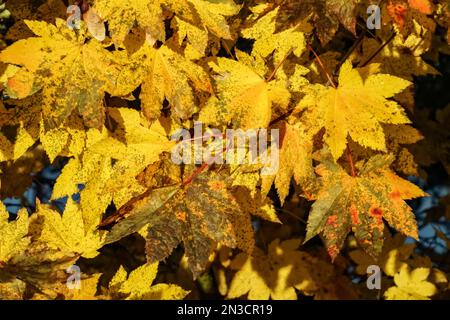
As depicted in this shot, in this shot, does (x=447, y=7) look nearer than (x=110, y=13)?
No

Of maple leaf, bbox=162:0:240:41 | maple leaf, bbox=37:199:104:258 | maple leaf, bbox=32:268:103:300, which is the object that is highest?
maple leaf, bbox=162:0:240:41

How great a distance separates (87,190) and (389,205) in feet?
2.23

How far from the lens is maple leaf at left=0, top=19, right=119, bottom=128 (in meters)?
1.48

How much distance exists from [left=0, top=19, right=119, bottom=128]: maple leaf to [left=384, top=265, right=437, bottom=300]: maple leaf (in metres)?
1.35

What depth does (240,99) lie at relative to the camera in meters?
1.51

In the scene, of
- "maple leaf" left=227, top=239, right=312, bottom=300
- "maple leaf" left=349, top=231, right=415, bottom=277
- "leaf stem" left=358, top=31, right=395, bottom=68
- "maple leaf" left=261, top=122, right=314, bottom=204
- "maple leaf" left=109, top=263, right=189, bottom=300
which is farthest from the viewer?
"maple leaf" left=349, top=231, right=415, bottom=277

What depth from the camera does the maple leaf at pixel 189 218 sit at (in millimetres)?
1403

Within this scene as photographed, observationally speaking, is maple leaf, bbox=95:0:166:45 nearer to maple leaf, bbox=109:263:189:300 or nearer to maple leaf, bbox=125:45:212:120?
maple leaf, bbox=125:45:212:120

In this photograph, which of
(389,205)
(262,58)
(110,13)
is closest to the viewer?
(110,13)

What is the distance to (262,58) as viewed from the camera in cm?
169

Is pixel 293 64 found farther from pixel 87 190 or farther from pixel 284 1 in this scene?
pixel 87 190

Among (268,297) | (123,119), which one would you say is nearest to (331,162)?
(123,119)

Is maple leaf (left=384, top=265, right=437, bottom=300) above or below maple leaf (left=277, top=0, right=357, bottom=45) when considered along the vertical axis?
below

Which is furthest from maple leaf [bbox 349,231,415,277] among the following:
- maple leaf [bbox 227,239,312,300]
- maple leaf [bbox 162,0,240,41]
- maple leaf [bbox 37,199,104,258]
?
maple leaf [bbox 162,0,240,41]
